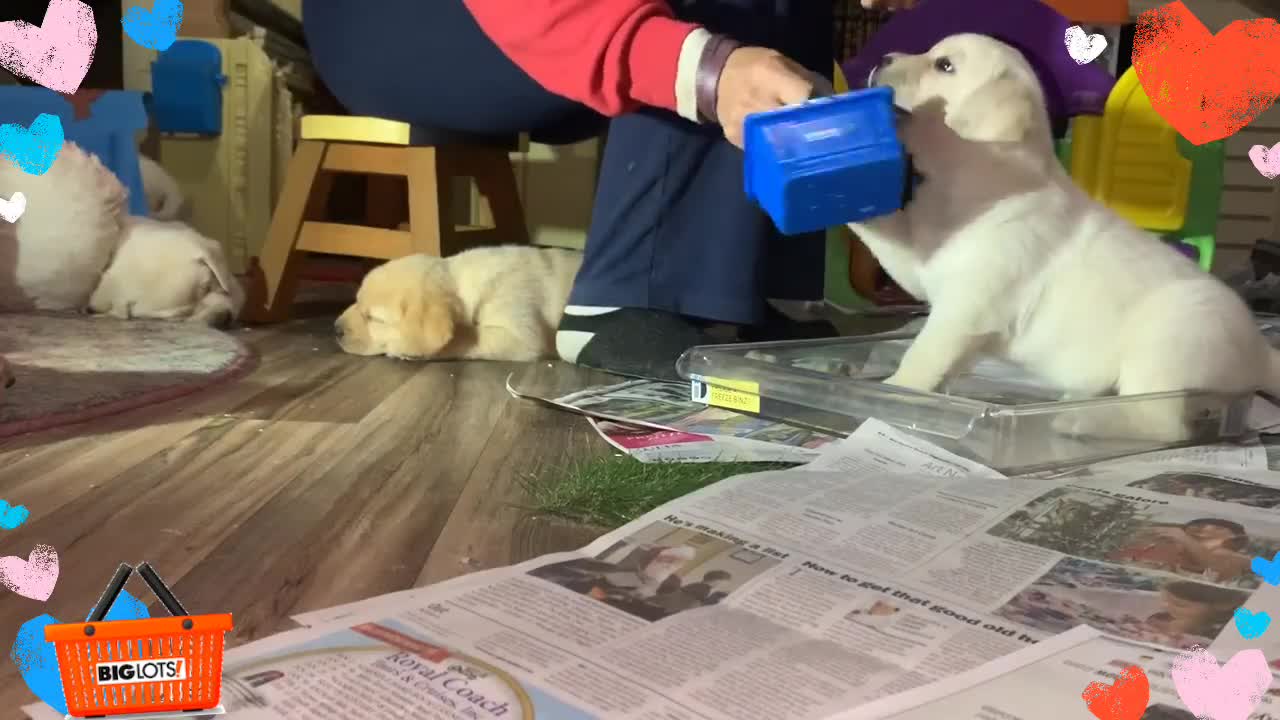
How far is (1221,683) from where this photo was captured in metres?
0.47

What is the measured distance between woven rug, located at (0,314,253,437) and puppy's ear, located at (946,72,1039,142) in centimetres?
86

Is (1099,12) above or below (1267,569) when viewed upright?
above

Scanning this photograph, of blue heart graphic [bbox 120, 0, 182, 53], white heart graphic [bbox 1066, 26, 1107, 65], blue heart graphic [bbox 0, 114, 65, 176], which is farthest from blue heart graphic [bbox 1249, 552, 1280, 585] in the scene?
blue heart graphic [bbox 120, 0, 182, 53]

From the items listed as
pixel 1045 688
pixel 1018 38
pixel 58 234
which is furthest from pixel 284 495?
pixel 1018 38

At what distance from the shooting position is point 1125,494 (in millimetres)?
796

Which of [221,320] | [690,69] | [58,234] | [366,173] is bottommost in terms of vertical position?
[221,320]

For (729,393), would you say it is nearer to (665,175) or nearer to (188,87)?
(665,175)

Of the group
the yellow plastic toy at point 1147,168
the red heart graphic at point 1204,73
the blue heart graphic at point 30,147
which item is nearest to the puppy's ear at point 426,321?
the blue heart graphic at point 30,147

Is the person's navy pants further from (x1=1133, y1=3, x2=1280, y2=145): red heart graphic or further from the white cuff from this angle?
(x1=1133, y1=3, x2=1280, y2=145): red heart graphic

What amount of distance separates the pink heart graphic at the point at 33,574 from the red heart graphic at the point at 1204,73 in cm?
180

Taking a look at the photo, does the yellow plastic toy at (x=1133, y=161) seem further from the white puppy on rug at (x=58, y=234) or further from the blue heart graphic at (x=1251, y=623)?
the white puppy on rug at (x=58, y=234)

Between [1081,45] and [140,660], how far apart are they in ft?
6.21

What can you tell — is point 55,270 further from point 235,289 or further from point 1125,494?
point 1125,494

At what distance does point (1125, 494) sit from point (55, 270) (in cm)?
157
